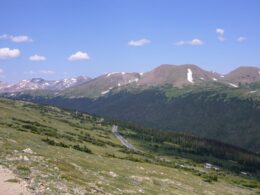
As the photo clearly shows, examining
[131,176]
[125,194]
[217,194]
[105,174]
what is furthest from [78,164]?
[217,194]

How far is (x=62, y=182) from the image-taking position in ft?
134

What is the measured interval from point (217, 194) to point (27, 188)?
49.4 metres

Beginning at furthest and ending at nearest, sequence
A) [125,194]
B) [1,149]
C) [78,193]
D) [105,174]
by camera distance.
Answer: [105,174]
[1,149]
[125,194]
[78,193]

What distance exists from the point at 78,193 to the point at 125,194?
31.0ft

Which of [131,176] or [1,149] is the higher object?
[1,149]

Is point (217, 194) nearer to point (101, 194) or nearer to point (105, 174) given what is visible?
point (105, 174)

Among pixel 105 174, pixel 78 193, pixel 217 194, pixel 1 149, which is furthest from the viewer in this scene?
pixel 217 194

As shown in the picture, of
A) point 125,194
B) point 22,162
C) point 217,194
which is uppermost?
point 22,162

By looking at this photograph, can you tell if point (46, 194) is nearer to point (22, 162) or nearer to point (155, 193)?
point (22, 162)

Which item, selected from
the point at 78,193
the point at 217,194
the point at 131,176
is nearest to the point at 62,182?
the point at 78,193

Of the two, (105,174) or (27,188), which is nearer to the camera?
(27,188)

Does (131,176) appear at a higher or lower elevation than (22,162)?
lower

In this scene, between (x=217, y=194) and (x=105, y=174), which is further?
(x=217, y=194)

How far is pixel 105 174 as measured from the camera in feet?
194
